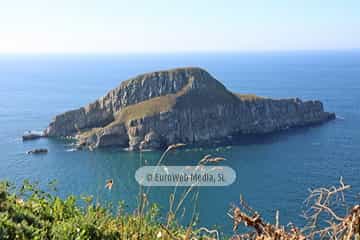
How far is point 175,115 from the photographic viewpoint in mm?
73375

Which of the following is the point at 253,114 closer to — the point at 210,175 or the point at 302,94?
the point at 302,94

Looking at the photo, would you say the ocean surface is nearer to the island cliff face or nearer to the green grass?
the island cliff face

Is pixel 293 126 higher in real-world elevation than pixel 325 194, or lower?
lower

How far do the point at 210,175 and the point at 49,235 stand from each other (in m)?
1.26

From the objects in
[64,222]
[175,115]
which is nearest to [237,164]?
[175,115]

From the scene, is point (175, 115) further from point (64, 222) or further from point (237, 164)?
point (64, 222)

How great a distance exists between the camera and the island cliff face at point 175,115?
Answer: 69438 mm

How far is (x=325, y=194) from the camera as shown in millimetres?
2502

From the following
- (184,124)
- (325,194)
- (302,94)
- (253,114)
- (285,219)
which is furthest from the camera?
(302,94)

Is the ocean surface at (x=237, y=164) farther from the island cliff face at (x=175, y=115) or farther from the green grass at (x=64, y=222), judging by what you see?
the green grass at (x=64, y=222)

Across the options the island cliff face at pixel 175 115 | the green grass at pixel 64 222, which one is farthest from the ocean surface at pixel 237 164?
the green grass at pixel 64 222

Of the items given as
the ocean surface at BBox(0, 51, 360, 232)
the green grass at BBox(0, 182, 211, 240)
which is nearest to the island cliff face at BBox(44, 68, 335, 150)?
the ocean surface at BBox(0, 51, 360, 232)

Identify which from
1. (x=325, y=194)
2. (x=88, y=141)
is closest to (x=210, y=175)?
(x=325, y=194)

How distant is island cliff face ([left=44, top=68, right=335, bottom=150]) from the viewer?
228 ft
